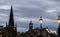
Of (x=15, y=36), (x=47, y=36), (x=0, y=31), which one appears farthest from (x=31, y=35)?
(x=15, y=36)

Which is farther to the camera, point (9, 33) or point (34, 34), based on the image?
point (9, 33)

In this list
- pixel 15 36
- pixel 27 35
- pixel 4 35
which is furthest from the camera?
pixel 15 36

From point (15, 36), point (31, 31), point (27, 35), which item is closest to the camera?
point (31, 31)

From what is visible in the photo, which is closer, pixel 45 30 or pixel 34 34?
pixel 34 34

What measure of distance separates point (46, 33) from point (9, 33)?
38.8 meters

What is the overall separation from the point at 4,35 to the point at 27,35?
109 feet

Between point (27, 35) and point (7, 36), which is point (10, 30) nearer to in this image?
point (7, 36)

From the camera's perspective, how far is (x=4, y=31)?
12938 cm

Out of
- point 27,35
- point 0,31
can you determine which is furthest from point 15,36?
point 27,35

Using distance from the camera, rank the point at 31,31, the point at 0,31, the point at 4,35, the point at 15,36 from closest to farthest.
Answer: the point at 31,31, the point at 4,35, the point at 0,31, the point at 15,36

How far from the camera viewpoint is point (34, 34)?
91312 millimetres

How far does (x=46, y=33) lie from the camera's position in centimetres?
9825

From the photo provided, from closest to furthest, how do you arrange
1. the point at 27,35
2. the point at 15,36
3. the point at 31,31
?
the point at 31,31
the point at 27,35
the point at 15,36

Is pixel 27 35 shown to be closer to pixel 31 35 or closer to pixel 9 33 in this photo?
pixel 31 35
